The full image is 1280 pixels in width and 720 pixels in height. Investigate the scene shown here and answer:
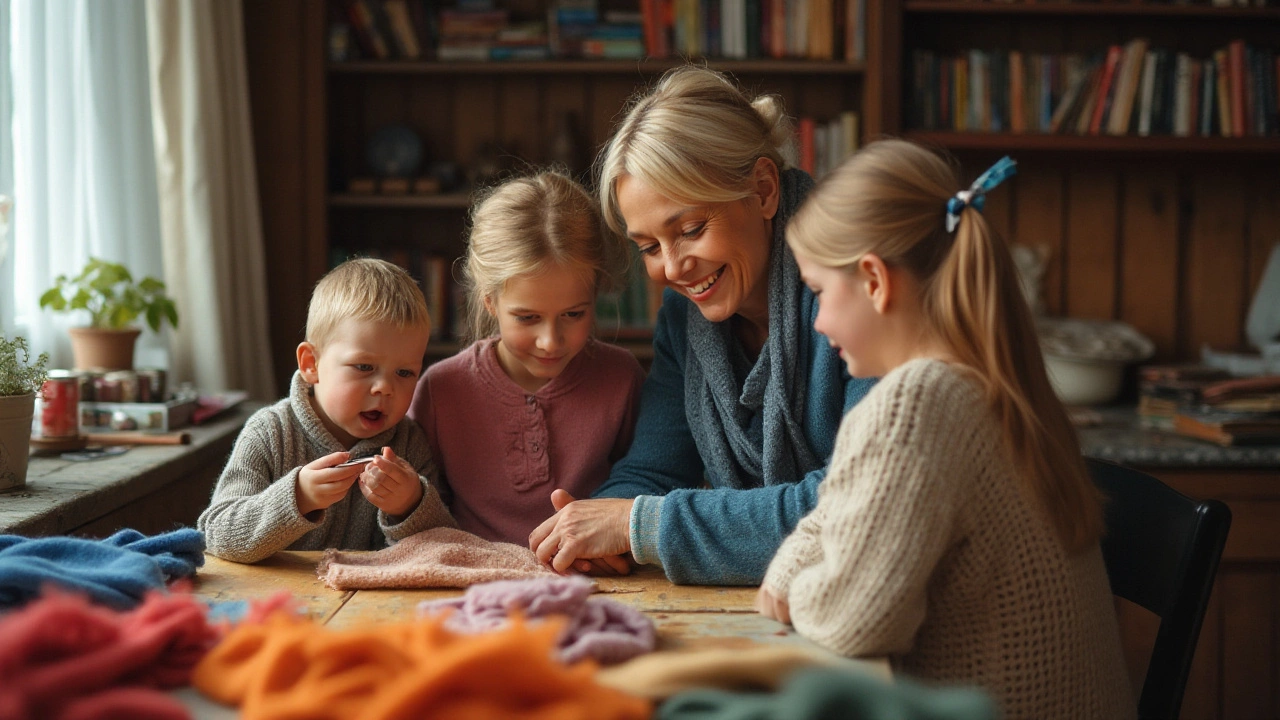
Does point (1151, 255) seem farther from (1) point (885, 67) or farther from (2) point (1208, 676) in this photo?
(2) point (1208, 676)

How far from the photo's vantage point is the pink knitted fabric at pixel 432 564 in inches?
48.4

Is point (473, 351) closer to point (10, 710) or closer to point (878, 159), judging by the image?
point (878, 159)

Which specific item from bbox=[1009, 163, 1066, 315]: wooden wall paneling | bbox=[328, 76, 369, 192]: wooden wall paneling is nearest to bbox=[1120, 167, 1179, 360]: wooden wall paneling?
bbox=[1009, 163, 1066, 315]: wooden wall paneling

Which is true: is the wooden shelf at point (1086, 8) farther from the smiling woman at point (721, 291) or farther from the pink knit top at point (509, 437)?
the pink knit top at point (509, 437)

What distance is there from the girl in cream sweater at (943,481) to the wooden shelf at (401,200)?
2.21m

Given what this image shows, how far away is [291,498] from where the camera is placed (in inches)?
53.0

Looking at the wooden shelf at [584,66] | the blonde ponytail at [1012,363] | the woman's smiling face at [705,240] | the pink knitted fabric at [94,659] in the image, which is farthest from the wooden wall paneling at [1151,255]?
the pink knitted fabric at [94,659]

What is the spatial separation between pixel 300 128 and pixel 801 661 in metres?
2.83

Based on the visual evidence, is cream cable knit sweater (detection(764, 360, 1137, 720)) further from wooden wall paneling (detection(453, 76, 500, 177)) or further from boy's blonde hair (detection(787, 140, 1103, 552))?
wooden wall paneling (detection(453, 76, 500, 177))

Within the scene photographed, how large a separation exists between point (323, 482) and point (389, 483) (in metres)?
0.08

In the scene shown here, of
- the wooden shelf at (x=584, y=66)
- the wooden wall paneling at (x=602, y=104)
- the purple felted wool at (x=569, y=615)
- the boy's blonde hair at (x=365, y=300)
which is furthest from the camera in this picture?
the wooden wall paneling at (x=602, y=104)

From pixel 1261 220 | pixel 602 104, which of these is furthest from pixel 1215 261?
pixel 602 104

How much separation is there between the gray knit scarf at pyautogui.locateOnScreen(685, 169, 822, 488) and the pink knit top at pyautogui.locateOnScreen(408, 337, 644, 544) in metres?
0.17

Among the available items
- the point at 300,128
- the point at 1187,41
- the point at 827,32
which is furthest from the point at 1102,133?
the point at 300,128
